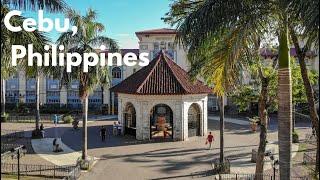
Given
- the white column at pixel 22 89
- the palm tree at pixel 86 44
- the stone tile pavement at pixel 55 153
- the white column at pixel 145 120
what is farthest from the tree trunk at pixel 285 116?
the white column at pixel 22 89

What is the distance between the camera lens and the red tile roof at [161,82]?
3722 centimetres

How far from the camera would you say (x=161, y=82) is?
3825 cm

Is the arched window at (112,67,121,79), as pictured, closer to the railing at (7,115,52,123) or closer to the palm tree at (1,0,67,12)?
the railing at (7,115,52,123)

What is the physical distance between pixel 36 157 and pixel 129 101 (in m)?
11.1

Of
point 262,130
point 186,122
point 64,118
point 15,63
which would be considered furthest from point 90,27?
point 64,118

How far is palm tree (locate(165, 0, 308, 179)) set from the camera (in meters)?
12.2

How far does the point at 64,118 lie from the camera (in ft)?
→ 161

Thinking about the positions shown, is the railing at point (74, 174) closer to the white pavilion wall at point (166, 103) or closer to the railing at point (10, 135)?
the white pavilion wall at point (166, 103)

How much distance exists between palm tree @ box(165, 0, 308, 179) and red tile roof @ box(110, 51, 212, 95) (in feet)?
77.4

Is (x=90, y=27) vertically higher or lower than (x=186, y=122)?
higher

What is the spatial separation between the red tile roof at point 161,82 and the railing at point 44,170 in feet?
41.0

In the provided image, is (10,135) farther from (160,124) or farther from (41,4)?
(41,4)

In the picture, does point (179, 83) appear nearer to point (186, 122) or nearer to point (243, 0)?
point (186, 122)

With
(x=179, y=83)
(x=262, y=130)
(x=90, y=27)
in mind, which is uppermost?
(x=90, y=27)
